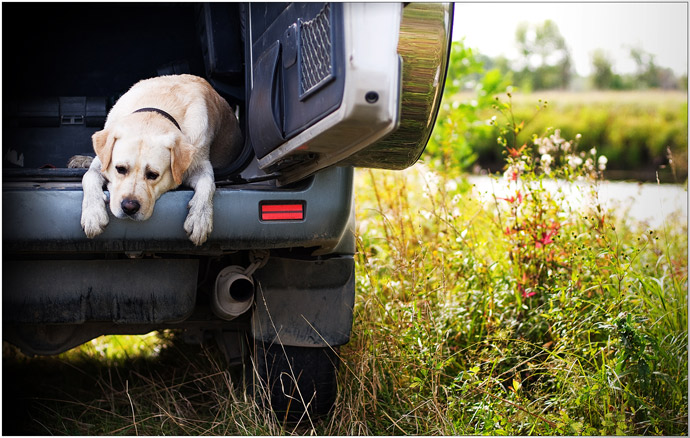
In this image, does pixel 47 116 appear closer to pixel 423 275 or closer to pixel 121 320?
pixel 121 320

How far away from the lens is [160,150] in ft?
9.16

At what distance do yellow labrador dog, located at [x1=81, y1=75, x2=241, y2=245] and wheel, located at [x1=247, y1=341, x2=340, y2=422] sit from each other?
2.54ft

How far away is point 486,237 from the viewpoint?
14.6 feet

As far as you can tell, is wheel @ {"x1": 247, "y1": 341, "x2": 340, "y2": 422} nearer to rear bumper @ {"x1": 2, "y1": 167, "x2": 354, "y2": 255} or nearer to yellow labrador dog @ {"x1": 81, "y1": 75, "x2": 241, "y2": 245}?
rear bumper @ {"x1": 2, "y1": 167, "x2": 354, "y2": 255}

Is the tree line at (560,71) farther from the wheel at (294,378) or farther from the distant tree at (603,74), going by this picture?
the wheel at (294,378)

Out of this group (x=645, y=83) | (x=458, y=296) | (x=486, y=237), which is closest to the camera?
(x=458, y=296)

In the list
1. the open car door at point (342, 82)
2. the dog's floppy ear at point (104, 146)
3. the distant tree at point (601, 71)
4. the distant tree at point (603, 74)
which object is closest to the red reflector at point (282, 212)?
the open car door at point (342, 82)

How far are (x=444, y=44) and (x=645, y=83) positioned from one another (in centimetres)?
2595

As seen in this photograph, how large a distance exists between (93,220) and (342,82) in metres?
1.08

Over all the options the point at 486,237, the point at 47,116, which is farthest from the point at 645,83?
the point at 47,116

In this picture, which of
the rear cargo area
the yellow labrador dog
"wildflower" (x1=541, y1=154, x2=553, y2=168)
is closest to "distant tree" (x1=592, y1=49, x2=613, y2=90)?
"wildflower" (x1=541, y1=154, x2=553, y2=168)

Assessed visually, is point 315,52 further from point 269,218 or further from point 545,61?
point 545,61

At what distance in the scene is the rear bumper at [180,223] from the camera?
242 cm

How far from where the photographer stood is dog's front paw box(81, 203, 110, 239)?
2436 mm
